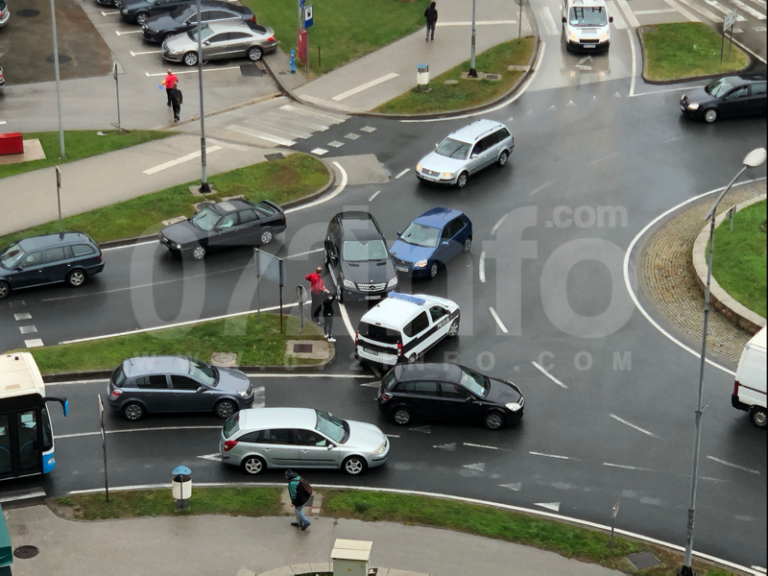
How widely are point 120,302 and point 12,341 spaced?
359cm

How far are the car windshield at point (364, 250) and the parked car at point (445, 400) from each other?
6.75 m

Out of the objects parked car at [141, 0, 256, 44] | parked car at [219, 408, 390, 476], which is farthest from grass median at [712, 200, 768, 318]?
parked car at [141, 0, 256, 44]

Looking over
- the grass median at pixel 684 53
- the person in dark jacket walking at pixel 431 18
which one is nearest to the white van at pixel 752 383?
the grass median at pixel 684 53

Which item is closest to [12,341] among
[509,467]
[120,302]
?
[120,302]

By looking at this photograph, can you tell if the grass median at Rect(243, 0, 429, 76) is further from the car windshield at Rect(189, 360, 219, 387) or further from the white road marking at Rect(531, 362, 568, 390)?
the car windshield at Rect(189, 360, 219, 387)

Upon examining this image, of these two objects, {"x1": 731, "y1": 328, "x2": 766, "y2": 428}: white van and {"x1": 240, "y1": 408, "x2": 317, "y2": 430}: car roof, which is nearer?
{"x1": 240, "y1": 408, "x2": 317, "y2": 430}: car roof

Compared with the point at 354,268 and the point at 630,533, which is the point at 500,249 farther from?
the point at 630,533

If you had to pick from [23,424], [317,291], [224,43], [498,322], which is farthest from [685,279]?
[224,43]

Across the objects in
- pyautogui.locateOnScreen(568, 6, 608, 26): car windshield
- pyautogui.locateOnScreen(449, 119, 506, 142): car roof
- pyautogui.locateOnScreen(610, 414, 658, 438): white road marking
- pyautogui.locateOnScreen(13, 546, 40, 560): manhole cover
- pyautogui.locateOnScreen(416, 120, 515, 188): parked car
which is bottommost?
pyautogui.locateOnScreen(610, 414, 658, 438): white road marking

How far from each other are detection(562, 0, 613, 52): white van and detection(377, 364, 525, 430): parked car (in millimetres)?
26489

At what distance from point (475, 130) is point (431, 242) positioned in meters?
7.88

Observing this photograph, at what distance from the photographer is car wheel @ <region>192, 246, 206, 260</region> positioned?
116 ft

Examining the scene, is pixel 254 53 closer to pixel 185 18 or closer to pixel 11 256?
pixel 185 18

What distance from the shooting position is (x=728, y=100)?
4369 centimetres
